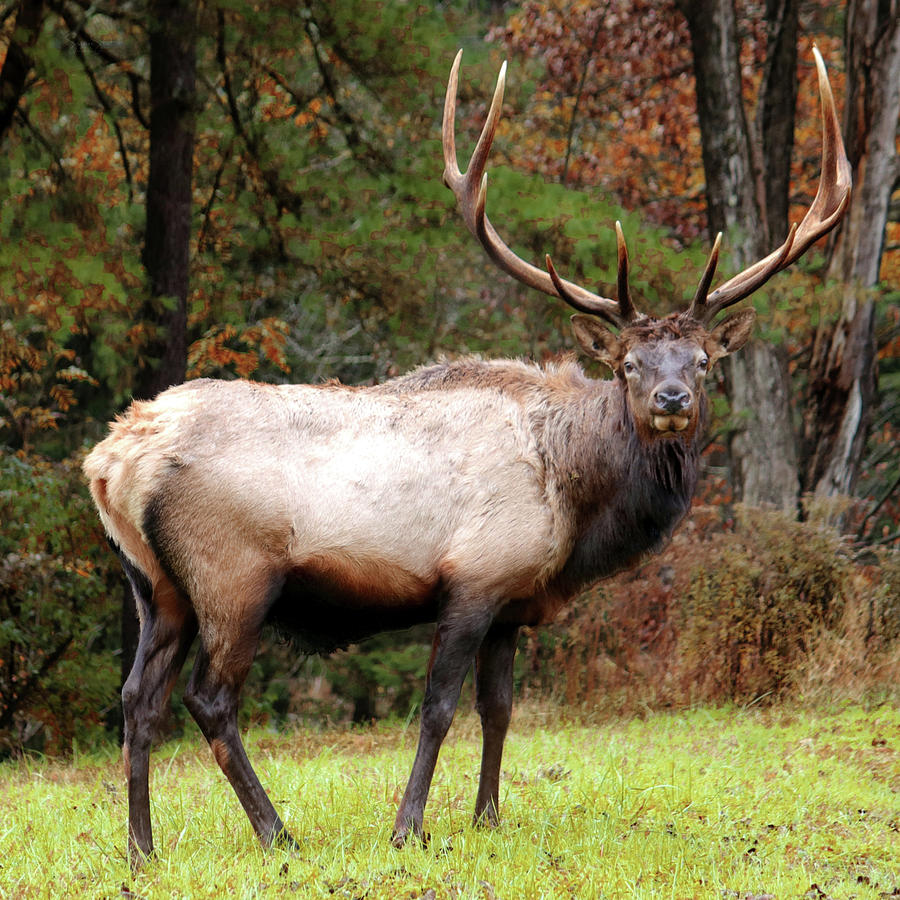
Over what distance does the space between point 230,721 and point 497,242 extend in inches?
108

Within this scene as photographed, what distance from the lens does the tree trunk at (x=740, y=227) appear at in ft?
37.3

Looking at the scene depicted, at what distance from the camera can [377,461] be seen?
5.33 meters

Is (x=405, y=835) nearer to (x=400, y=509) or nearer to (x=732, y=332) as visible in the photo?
(x=400, y=509)

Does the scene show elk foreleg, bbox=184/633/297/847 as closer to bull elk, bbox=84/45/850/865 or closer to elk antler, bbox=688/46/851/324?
bull elk, bbox=84/45/850/865

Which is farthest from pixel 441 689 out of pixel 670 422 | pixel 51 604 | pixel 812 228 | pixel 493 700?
pixel 51 604

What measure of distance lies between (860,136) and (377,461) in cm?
811

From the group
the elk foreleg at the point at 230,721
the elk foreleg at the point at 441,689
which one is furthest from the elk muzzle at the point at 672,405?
the elk foreleg at the point at 230,721

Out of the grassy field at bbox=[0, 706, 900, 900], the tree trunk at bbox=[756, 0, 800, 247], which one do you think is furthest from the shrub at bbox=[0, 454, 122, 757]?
the tree trunk at bbox=[756, 0, 800, 247]

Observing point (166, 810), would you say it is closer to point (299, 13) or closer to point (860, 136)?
point (299, 13)

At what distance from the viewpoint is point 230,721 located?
5.11 metres

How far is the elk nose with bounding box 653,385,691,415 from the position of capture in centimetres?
510

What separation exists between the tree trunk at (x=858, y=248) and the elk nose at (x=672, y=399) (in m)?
6.74

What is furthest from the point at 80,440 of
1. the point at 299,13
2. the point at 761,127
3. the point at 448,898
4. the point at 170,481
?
→ the point at 448,898

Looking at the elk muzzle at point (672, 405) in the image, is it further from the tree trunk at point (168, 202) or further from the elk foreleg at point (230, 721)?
the tree trunk at point (168, 202)
